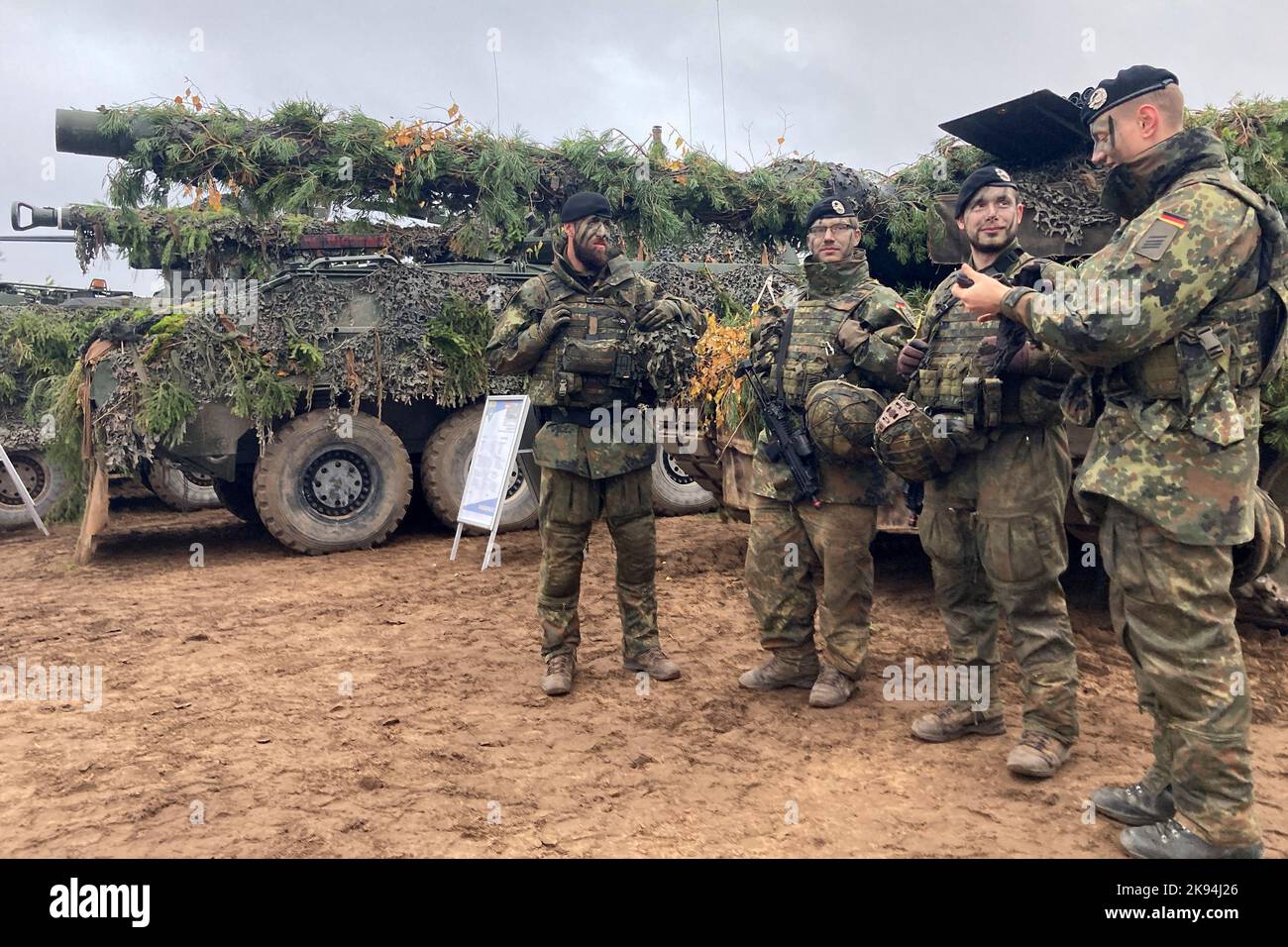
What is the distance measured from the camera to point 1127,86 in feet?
9.07

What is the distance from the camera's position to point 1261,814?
3043 mm

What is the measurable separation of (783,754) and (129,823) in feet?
7.46

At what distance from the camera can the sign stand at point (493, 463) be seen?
7238 millimetres

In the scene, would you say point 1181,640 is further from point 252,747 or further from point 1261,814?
point 252,747

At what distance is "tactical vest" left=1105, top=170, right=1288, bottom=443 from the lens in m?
2.63

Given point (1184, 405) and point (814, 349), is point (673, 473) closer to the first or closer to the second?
point (814, 349)

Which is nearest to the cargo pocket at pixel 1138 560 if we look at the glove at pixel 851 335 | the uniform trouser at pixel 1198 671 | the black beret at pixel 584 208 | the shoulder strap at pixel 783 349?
the uniform trouser at pixel 1198 671

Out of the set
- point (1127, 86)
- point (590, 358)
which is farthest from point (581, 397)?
point (1127, 86)

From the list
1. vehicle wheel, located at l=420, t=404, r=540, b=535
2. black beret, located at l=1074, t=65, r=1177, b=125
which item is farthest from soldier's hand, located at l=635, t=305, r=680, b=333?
vehicle wheel, located at l=420, t=404, r=540, b=535

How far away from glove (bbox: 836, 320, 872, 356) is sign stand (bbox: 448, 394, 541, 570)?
3.44m

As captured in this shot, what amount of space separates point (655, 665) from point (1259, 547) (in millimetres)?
2647

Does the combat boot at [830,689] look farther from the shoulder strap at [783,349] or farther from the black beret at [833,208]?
the black beret at [833,208]

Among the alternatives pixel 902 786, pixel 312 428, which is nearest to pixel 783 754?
pixel 902 786

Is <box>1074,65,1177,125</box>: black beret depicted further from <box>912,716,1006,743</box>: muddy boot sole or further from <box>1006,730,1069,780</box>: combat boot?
<box>912,716,1006,743</box>: muddy boot sole
